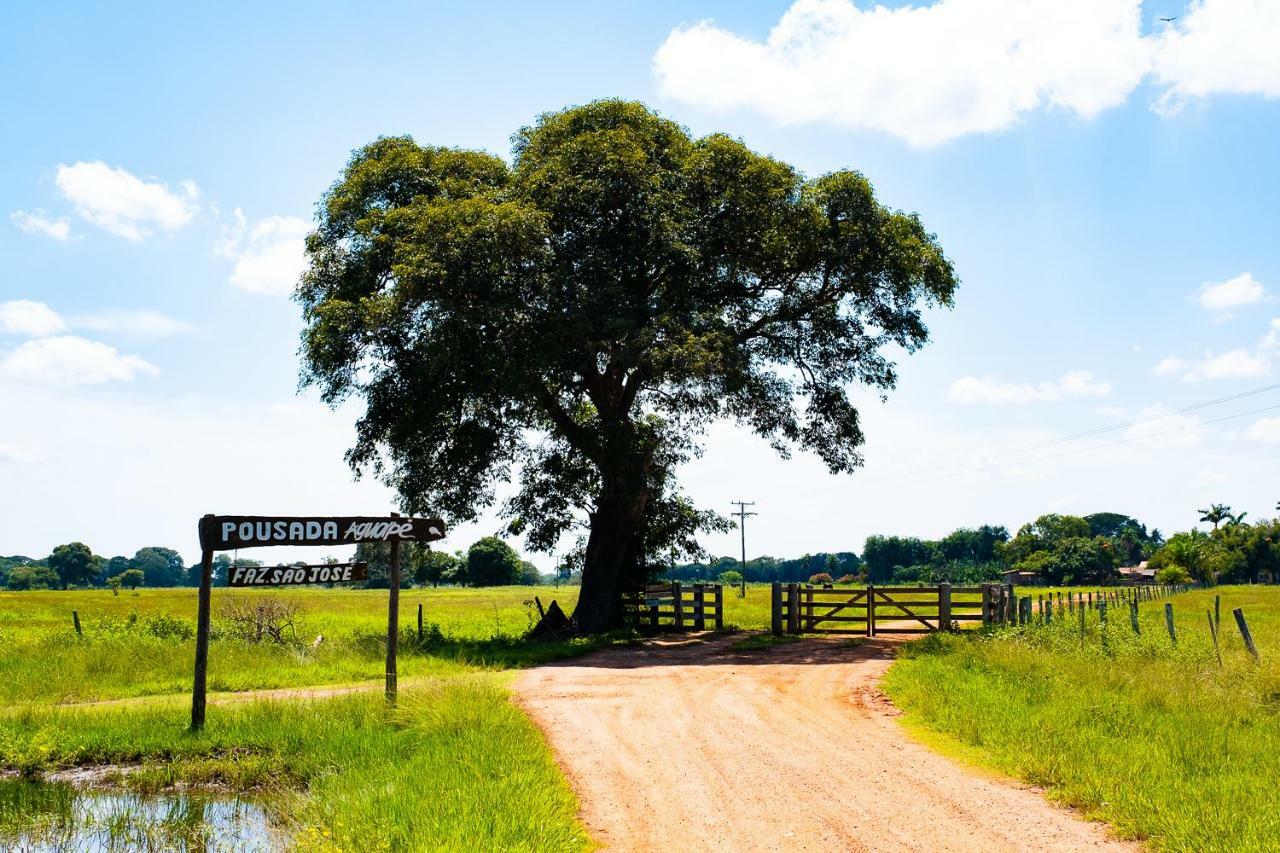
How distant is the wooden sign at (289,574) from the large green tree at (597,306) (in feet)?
31.6

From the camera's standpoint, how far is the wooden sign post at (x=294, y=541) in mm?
13867

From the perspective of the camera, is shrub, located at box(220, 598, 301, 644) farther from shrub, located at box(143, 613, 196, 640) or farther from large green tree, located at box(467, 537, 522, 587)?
large green tree, located at box(467, 537, 522, 587)

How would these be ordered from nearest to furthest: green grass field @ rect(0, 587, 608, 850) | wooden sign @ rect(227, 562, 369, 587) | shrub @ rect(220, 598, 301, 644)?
1. green grass field @ rect(0, 587, 608, 850)
2. wooden sign @ rect(227, 562, 369, 587)
3. shrub @ rect(220, 598, 301, 644)

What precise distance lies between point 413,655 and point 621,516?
9.47m

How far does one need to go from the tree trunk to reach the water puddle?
17841 millimetres

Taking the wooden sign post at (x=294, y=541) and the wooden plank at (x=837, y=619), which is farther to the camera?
the wooden plank at (x=837, y=619)

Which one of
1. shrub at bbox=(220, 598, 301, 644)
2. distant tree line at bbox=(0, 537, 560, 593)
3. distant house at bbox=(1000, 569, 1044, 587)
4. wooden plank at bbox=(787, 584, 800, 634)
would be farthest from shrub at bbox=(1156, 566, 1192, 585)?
shrub at bbox=(220, 598, 301, 644)

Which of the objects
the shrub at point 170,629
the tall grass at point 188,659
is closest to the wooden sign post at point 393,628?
the tall grass at point 188,659

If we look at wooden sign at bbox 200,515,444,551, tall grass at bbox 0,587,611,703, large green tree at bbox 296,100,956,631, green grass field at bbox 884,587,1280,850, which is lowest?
tall grass at bbox 0,587,611,703

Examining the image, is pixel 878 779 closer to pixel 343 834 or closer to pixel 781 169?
pixel 343 834

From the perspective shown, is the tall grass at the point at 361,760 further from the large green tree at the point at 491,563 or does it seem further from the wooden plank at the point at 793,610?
the large green tree at the point at 491,563

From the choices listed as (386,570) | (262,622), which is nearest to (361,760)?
(262,622)

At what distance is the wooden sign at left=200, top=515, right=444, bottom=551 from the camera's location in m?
14.0

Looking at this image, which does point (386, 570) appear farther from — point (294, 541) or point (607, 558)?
point (294, 541)
